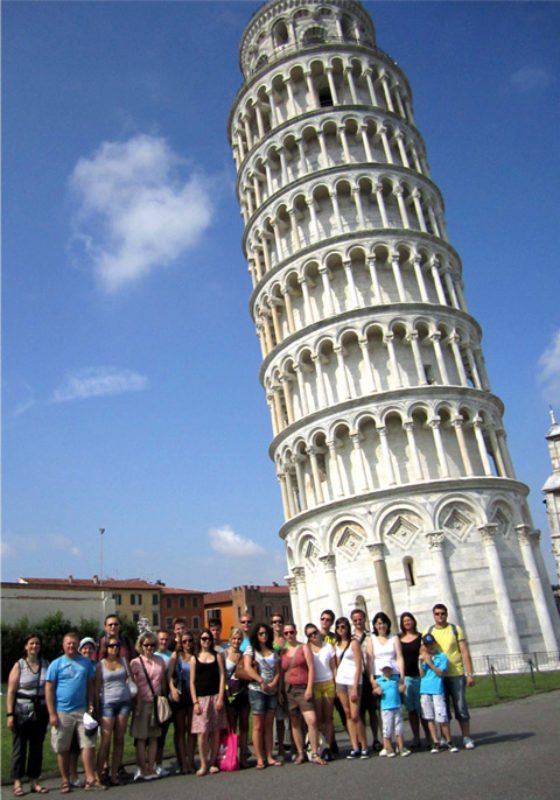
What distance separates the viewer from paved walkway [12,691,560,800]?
666cm

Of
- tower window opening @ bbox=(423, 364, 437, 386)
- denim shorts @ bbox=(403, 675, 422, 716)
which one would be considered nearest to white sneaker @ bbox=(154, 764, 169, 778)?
denim shorts @ bbox=(403, 675, 422, 716)

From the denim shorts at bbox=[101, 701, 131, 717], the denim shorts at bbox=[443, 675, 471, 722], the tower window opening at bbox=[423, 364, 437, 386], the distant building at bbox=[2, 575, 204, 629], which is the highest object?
the tower window opening at bbox=[423, 364, 437, 386]

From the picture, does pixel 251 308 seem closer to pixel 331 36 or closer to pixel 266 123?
pixel 266 123

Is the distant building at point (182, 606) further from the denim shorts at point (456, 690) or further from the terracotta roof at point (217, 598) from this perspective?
the denim shorts at point (456, 690)

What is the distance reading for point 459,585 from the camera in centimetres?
2541

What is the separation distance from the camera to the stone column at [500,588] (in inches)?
969

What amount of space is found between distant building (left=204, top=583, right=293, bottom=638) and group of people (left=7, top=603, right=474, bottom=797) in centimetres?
7145

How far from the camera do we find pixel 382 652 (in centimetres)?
931

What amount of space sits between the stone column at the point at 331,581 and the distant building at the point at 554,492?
5437cm

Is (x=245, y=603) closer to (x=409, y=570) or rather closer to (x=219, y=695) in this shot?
(x=409, y=570)

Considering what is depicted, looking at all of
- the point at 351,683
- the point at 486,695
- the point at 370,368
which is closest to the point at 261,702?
the point at 351,683

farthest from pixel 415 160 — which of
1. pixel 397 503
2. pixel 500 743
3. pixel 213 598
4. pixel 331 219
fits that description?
pixel 213 598

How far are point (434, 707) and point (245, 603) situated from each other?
242 ft

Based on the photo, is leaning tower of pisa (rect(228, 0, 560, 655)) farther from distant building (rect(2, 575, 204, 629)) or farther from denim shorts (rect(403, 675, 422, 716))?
distant building (rect(2, 575, 204, 629))
